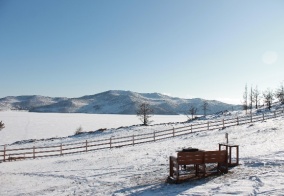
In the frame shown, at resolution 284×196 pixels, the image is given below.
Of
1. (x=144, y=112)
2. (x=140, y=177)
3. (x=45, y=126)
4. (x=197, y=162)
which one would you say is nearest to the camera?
(x=197, y=162)

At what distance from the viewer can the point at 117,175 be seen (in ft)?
58.2

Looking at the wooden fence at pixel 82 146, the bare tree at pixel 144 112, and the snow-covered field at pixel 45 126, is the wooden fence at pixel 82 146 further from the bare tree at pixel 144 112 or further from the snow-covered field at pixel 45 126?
the bare tree at pixel 144 112

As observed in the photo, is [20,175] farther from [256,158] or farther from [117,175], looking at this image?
[256,158]

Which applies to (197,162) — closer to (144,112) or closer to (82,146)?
(82,146)

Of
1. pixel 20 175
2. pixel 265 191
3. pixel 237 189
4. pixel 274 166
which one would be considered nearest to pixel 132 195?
pixel 237 189

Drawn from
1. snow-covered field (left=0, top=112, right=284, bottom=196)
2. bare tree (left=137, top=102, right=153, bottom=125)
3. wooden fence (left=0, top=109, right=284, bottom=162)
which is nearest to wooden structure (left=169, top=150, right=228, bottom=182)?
snow-covered field (left=0, top=112, right=284, bottom=196)

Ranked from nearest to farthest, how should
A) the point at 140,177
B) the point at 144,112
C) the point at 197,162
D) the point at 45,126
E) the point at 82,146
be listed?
the point at 197,162, the point at 140,177, the point at 82,146, the point at 144,112, the point at 45,126

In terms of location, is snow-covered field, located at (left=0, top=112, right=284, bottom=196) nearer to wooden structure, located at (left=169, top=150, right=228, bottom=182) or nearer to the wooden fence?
wooden structure, located at (left=169, top=150, right=228, bottom=182)

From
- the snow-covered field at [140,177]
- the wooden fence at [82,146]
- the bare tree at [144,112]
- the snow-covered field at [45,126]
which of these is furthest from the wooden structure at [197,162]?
the bare tree at [144,112]

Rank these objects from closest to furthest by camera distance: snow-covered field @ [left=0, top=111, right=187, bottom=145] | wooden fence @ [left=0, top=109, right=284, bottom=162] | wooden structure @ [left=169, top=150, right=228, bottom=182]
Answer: wooden structure @ [left=169, top=150, right=228, bottom=182], wooden fence @ [left=0, top=109, right=284, bottom=162], snow-covered field @ [left=0, top=111, right=187, bottom=145]

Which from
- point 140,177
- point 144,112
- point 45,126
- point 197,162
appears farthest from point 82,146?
point 45,126

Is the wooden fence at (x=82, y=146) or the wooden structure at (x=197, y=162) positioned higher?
the wooden structure at (x=197, y=162)

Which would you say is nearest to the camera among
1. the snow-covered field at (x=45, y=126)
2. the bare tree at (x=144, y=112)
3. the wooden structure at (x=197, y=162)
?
the wooden structure at (x=197, y=162)

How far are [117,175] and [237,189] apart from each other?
25.4 ft
